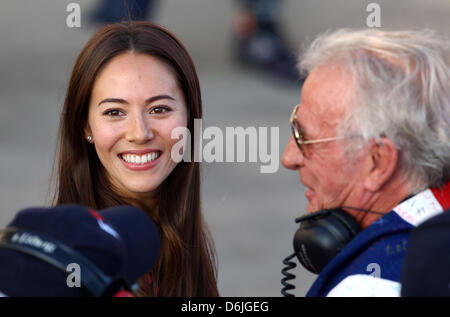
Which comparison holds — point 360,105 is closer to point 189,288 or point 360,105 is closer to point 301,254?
point 301,254

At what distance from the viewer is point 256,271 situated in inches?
223

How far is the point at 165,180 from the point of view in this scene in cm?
310

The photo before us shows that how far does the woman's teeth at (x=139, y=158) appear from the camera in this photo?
2818 millimetres

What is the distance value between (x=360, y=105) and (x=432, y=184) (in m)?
0.32

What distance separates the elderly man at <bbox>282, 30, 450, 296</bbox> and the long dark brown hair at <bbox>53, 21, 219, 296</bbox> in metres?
0.73

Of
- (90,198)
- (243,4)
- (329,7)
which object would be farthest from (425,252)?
(329,7)

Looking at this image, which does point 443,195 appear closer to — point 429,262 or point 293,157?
point 293,157

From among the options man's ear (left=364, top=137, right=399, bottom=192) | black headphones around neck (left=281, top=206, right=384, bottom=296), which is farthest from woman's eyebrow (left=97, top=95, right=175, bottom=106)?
man's ear (left=364, top=137, right=399, bottom=192)

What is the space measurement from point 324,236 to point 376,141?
327 mm

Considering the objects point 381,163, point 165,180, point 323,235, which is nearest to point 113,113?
point 165,180

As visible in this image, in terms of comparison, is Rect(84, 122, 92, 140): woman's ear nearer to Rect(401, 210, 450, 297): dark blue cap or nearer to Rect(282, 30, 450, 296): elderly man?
Rect(282, 30, 450, 296): elderly man

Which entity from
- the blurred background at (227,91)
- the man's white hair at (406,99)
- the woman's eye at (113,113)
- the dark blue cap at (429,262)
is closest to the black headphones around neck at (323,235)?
the man's white hair at (406,99)

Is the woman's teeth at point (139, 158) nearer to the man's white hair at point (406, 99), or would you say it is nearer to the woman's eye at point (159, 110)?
the woman's eye at point (159, 110)

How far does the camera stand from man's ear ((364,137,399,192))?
217cm
